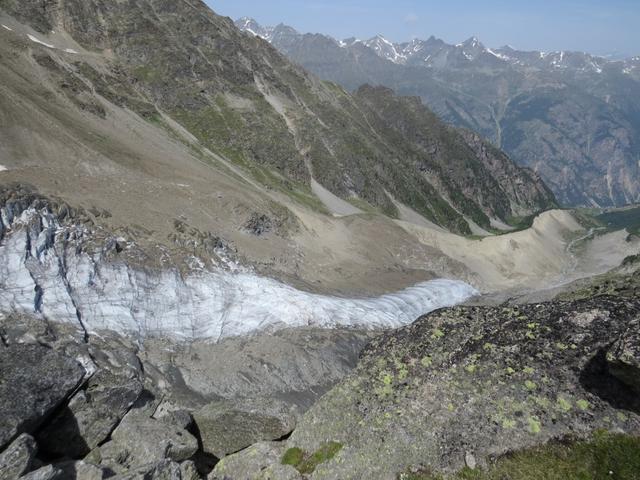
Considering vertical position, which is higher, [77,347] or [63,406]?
[63,406]

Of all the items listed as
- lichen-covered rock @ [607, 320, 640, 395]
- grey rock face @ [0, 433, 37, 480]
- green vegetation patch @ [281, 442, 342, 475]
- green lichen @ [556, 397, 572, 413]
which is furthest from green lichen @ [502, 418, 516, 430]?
grey rock face @ [0, 433, 37, 480]

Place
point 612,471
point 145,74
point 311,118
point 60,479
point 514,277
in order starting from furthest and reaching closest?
point 311,118 → point 145,74 → point 514,277 → point 60,479 → point 612,471

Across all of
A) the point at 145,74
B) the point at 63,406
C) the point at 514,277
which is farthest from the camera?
the point at 145,74

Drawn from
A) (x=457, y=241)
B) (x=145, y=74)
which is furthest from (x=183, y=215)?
(x=145, y=74)

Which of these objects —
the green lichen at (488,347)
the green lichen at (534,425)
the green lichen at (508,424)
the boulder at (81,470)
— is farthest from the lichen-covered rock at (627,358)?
the boulder at (81,470)

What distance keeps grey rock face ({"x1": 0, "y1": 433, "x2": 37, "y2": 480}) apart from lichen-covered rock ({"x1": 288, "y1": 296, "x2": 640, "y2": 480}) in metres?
6.79

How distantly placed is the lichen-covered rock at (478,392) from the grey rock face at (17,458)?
22.3 ft

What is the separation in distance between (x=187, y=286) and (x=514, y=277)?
6421 cm

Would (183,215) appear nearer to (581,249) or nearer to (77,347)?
(77,347)

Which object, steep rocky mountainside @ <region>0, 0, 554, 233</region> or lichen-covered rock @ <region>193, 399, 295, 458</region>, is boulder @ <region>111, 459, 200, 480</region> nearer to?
lichen-covered rock @ <region>193, 399, 295, 458</region>

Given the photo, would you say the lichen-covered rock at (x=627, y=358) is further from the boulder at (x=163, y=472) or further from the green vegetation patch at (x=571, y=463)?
the boulder at (x=163, y=472)

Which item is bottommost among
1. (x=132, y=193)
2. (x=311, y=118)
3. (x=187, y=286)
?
(x=187, y=286)

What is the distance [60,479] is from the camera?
498 inches

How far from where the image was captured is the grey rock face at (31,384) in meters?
14.5
